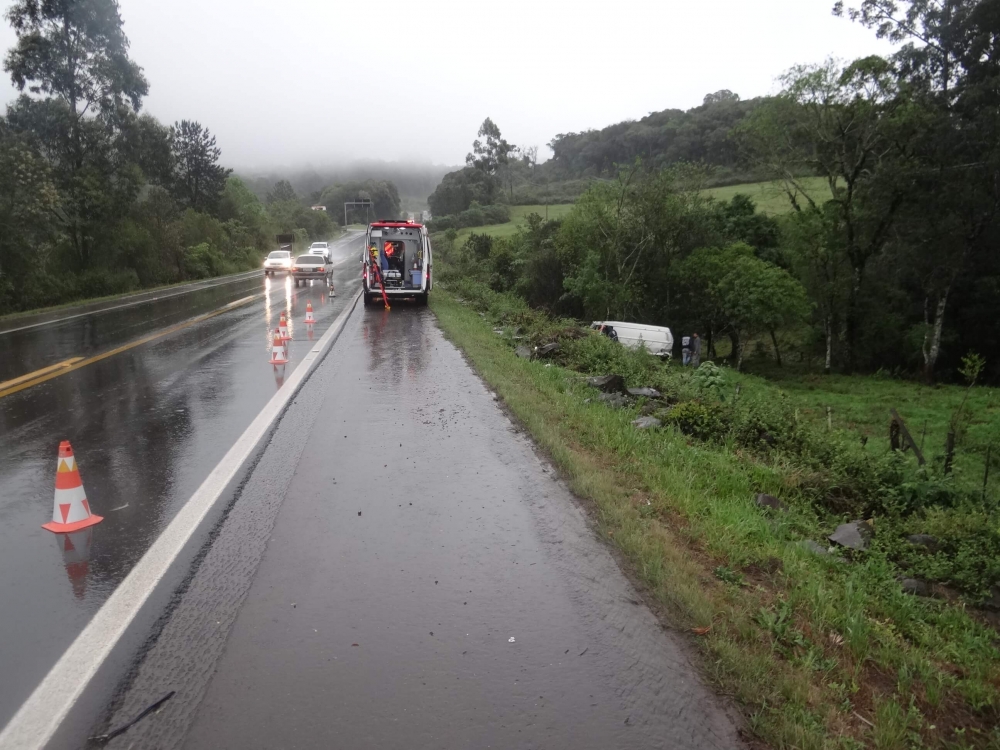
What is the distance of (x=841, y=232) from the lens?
34219mm

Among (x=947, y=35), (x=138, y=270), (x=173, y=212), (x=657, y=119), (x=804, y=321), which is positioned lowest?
(x=804, y=321)

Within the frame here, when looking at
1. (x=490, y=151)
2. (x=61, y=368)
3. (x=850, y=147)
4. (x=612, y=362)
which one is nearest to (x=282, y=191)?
(x=490, y=151)

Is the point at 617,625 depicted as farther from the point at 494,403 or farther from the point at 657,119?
the point at 657,119

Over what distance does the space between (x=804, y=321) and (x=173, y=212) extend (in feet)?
141

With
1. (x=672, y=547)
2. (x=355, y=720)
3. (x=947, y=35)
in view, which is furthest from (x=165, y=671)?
(x=947, y=35)

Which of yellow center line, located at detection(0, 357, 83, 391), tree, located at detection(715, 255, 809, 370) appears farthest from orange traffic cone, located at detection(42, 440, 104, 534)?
tree, located at detection(715, 255, 809, 370)

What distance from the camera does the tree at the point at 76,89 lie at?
111ft

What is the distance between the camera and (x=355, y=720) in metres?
2.98

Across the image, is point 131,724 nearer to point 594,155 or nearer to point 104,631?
point 104,631

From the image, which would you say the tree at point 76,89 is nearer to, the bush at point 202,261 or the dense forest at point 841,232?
the bush at point 202,261

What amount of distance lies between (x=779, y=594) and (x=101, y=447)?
21.1ft

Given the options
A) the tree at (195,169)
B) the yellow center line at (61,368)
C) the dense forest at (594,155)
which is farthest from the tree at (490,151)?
the yellow center line at (61,368)

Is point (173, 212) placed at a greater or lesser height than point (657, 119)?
lesser

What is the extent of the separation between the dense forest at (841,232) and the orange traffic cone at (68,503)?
29656mm
